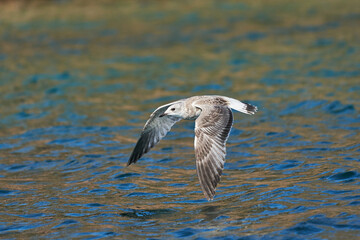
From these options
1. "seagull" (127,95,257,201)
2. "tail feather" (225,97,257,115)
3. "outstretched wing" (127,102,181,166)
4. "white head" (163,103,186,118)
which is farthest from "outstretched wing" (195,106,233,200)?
"outstretched wing" (127,102,181,166)

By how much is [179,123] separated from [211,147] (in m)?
4.81

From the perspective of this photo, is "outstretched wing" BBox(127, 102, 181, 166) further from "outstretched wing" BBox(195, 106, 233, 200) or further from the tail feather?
"outstretched wing" BBox(195, 106, 233, 200)

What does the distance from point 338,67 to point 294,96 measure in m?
2.75

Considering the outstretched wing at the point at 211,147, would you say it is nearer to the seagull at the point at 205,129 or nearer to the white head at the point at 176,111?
the seagull at the point at 205,129

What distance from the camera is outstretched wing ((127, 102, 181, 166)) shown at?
9266 millimetres

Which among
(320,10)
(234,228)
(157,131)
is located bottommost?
(234,228)

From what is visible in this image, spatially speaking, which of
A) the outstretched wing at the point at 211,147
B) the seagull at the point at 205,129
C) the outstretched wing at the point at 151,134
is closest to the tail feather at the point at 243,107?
the seagull at the point at 205,129

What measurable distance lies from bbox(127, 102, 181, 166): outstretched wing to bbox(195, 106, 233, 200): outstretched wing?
133 centimetres

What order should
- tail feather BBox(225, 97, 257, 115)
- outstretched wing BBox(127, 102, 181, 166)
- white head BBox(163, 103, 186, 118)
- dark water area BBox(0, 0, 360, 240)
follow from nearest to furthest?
dark water area BBox(0, 0, 360, 240)
tail feather BBox(225, 97, 257, 115)
white head BBox(163, 103, 186, 118)
outstretched wing BBox(127, 102, 181, 166)

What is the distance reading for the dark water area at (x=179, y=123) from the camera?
759cm

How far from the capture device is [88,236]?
7.18 metres

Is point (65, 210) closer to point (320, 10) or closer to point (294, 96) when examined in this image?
point (294, 96)

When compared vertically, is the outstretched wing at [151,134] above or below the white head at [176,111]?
below

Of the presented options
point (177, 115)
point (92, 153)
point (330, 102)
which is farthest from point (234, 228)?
point (330, 102)
